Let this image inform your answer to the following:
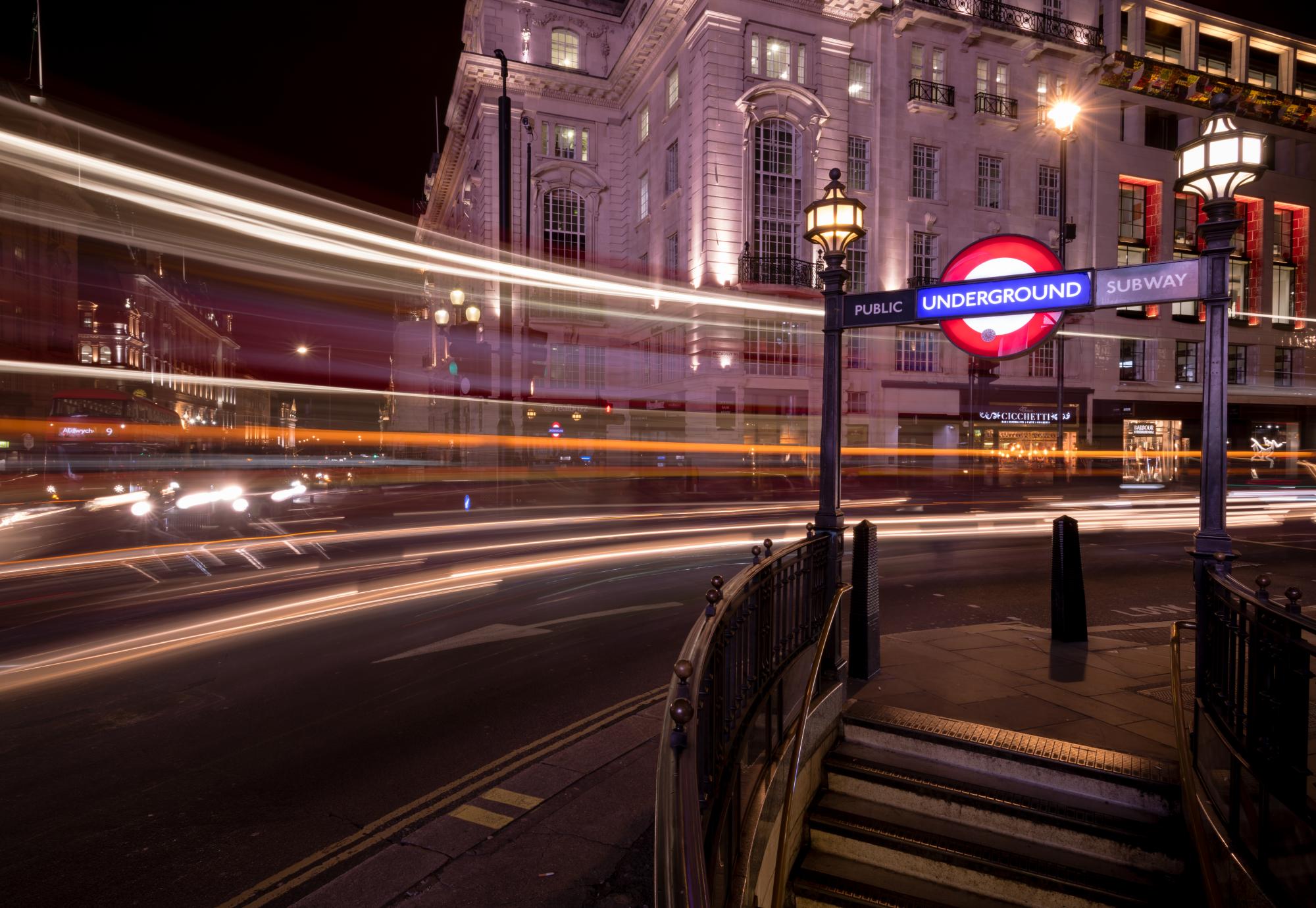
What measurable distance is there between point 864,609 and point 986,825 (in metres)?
1.89

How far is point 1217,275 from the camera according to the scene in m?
4.94

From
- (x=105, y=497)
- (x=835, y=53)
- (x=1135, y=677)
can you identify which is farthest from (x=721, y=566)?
(x=835, y=53)

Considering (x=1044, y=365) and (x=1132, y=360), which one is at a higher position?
(x=1132, y=360)

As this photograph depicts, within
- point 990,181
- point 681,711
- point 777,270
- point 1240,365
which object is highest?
point 990,181

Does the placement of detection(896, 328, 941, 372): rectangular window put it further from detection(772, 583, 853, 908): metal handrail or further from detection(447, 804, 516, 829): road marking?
detection(447, 804, 516, 829): road marking

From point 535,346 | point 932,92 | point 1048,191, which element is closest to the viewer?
point 535,346

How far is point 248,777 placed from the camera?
5.45 meters

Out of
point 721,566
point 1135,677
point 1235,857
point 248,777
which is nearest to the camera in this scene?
point 1235,857

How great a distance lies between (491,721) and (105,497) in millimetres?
25181

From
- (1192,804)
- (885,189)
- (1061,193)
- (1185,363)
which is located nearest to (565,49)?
(885,189)

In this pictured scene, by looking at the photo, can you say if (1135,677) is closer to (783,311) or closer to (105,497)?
(783,311)

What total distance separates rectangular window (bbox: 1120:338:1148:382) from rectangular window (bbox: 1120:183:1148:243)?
5.55m

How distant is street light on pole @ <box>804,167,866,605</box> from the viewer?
21.6ft

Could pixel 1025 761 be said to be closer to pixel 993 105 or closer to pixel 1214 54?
pixel 993 105
